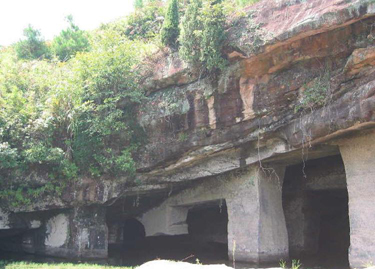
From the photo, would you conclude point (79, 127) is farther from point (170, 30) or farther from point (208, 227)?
point (208, 227)

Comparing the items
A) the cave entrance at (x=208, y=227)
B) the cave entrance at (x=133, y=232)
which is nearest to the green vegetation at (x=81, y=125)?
the cave entrance at (x=208, y=227)

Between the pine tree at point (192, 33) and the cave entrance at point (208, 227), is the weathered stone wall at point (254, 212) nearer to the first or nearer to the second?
the cave entrance at point (208, 227)

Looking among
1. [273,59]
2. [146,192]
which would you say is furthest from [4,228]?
[273,59]

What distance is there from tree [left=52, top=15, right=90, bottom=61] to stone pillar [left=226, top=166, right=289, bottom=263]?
13.6 m

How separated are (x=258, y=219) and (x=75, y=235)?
735 centimetres

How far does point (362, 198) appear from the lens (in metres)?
11.0

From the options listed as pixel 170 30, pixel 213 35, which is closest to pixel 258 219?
pixel 213 35

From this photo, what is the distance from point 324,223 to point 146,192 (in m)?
8.22

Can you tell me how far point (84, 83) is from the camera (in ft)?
50.4

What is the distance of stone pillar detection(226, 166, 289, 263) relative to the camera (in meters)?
13.6

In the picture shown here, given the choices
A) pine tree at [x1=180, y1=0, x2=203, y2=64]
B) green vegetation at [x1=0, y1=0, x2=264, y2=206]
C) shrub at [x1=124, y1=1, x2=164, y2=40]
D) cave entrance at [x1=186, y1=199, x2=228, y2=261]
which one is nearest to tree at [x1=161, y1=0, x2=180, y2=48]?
green vegetation at [x1=0, y1=0, x2=264, y2=206]

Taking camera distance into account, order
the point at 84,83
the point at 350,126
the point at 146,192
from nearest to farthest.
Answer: the point at 350,126
the point at 84,83
the point at 146,192

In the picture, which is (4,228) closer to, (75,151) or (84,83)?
(75,151)

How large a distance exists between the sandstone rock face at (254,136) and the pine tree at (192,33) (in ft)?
2.45
